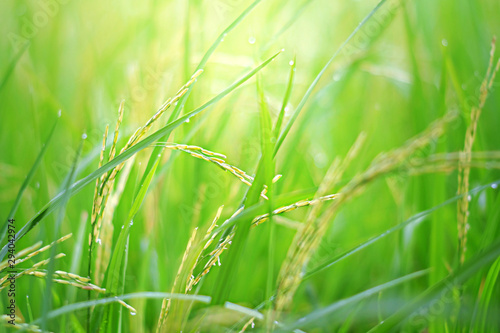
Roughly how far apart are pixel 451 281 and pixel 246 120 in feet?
3.50

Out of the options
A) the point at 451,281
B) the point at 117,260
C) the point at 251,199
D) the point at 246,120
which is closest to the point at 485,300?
the point at 451,281

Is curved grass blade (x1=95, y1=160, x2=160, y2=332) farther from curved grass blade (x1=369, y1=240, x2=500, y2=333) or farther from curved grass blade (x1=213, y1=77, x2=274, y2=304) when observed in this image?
curved grass blade (x1=369, y1=240, x2=500, y2=333)

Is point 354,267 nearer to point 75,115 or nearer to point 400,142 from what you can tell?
point 400,142

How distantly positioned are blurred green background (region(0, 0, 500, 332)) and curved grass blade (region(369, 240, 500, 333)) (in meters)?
0.15

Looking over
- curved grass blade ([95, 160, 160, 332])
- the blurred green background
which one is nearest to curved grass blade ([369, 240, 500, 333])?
the blurred green background

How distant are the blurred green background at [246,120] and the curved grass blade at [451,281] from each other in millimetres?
151

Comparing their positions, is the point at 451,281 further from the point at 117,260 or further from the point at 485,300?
the point at 117,260

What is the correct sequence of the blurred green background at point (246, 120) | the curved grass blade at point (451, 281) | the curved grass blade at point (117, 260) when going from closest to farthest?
the curved grass blade at point (451, 281)
the curved grass blade at point (117, 260)
the blurred green background at point (246, 120)

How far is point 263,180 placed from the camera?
24.9 inches

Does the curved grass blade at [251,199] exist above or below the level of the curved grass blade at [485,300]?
above

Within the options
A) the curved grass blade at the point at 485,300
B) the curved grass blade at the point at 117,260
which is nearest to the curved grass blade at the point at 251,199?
the curved grass blade at the point at 117,260

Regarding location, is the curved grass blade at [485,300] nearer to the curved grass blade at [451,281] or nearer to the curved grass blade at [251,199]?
the curved grass blade at [451,281]

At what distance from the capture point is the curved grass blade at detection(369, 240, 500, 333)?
53cm

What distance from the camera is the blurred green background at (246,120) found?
944 millimetres
